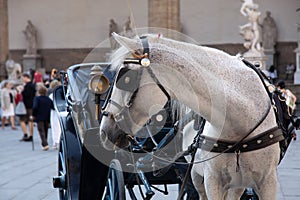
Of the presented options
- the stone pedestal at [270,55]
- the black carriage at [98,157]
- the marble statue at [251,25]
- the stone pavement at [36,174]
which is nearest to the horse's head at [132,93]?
the black carriage at [98,157]

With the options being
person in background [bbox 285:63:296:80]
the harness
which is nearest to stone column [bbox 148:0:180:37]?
person in background [bbox 285:63:296:80]

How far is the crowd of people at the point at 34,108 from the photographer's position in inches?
469

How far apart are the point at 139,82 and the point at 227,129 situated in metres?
0.62

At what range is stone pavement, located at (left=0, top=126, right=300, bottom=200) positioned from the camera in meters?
6.82

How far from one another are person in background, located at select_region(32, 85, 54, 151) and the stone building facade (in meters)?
12.3

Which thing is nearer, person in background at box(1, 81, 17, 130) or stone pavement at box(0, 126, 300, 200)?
stone pavement at box(0, 126, 300, 200)

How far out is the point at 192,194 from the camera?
4590mm

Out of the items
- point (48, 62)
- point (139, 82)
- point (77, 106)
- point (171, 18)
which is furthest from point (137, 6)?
point (139, 82)

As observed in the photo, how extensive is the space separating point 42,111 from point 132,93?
964 cm

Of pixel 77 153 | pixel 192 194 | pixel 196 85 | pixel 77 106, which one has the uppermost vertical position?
pixel 196 85

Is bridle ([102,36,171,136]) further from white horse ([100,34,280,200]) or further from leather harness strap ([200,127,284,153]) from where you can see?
leather harness strap ([200,127,284,153])

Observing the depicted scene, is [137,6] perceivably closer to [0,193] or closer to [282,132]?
[0,193]

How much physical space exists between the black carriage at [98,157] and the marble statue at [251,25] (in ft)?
46.6

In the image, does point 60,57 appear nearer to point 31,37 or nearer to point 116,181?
point 31,37
